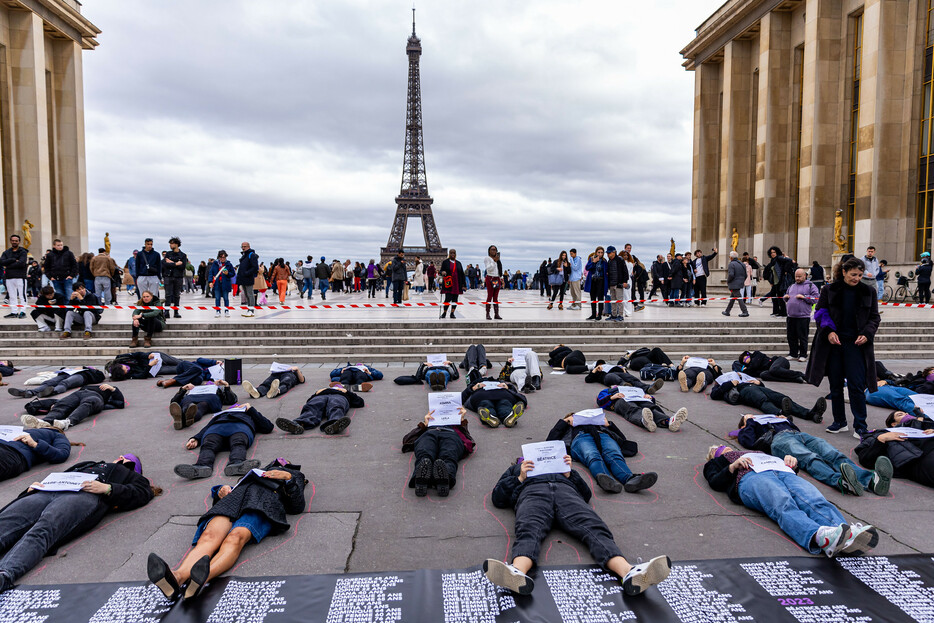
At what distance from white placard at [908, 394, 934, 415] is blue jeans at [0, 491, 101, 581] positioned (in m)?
8.33

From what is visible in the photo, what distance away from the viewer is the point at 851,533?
3527mm

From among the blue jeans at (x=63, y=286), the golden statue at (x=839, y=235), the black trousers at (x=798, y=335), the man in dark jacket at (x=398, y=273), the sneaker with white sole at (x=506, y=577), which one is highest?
the golden statue at (x=839, y=235)

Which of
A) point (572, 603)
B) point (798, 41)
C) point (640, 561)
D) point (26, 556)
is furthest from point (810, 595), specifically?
point (798, 41)

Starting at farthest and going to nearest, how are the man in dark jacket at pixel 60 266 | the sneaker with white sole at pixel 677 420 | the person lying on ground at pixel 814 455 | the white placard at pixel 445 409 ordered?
the man in dark jacket at pixel 60 266, the sneaker with white sole at pixel 677 420, the white placard at pixel 445 409, the person lying on ground at pixel 814 455

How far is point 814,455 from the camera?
514cm

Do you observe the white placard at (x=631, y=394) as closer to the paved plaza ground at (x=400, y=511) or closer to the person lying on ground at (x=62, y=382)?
the paved plaza ground at (x=400, y=511)

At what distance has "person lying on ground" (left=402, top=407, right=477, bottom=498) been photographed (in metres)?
4.84

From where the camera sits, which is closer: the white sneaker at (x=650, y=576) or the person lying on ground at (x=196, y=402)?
the white sneaker at (x=650, y=576)

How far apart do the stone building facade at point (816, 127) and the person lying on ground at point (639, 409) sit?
66.9 feet

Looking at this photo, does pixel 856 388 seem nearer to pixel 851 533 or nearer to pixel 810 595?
pixel 851 533

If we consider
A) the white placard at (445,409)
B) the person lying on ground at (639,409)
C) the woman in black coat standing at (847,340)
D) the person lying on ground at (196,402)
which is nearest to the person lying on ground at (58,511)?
the person lying on ground at (196,402)

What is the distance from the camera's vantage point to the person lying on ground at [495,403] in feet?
22.7

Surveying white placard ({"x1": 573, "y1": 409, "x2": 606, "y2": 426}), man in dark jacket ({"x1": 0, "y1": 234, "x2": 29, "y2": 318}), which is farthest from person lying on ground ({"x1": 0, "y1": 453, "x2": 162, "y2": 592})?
man in dark jacket ({"x1": 0, "y1": 234, "x2": 29, "y2": 318})

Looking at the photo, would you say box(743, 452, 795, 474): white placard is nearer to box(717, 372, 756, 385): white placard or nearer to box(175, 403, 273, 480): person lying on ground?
box(717, 372, 756, 385): white placard
